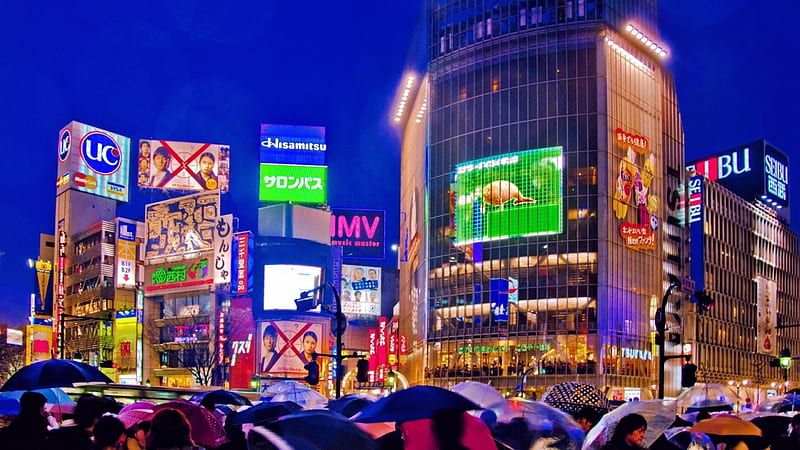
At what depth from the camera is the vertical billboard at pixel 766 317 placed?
9681cm

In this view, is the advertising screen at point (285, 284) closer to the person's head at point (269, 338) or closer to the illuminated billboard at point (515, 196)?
the person's head at point (269, 338)

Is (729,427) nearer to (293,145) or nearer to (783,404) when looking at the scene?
(783,404)

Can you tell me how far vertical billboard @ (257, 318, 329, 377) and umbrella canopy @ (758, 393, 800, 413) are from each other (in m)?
60.5

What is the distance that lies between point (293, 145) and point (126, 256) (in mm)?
20709

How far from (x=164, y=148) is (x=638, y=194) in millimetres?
43148

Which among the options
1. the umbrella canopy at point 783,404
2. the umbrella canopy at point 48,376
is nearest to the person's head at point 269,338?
the umbrella canopy at point 783,404

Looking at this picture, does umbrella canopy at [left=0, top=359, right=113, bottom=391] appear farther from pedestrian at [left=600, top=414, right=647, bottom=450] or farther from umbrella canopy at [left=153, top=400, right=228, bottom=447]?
pedestrian at [left=600, top=414, right=647, bottom=450]

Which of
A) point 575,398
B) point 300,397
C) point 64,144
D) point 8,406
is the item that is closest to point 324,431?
point 575,398

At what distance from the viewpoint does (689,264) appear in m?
82.8

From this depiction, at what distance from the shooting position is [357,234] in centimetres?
9125

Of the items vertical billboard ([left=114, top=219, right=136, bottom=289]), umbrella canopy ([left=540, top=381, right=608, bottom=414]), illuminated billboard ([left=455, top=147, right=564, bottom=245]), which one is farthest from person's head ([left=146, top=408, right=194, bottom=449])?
vertical billboard ([left=114, top=219, right=136, bottom=289])

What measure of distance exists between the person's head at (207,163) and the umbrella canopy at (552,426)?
277 feet

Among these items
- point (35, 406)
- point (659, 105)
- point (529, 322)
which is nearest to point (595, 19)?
point (659, 105)

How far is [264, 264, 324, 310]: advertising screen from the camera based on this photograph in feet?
269
